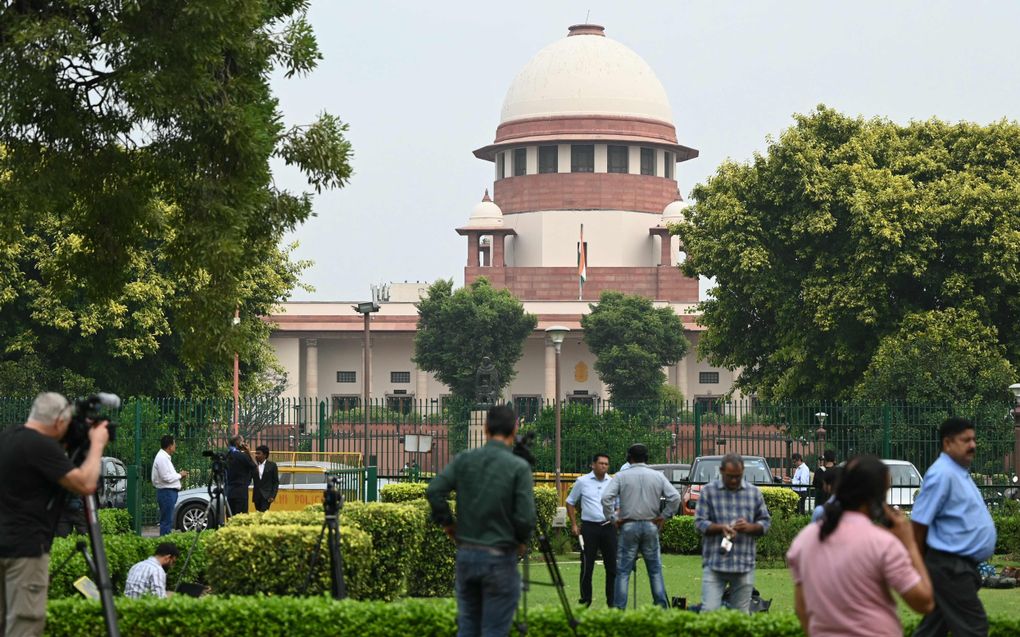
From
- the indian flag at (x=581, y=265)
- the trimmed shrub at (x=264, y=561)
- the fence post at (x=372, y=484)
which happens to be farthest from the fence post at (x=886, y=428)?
the indian flag at (x=581, y=265)

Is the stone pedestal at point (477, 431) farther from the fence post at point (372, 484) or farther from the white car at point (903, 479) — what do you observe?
the white car at point (903, 479)

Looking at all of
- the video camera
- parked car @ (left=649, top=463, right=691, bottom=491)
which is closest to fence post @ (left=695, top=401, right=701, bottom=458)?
parked car @ (left=649, top=463, right=691, bottom=491)

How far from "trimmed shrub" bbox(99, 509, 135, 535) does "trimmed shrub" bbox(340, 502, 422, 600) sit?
4.40 metres

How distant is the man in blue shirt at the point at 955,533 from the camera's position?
7.82 meters

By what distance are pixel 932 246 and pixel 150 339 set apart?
15156 millimetres

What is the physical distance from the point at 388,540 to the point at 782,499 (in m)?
7.86

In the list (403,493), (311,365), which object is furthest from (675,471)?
(311,365)

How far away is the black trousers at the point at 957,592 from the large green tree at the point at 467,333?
2162 inches

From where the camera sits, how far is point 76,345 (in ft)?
105

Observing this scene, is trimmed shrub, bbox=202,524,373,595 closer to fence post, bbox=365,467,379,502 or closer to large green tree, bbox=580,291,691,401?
fence post, bbox=365,467,379,502

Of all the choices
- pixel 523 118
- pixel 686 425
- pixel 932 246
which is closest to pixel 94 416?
pixel 686 425

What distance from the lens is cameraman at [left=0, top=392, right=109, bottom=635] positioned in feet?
24.3

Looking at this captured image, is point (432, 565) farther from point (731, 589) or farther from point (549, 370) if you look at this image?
point (549, 370)

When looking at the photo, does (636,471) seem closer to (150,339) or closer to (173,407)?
(173,407)
